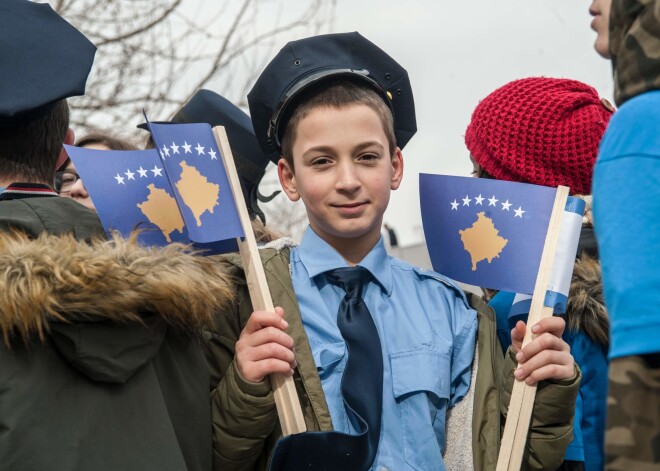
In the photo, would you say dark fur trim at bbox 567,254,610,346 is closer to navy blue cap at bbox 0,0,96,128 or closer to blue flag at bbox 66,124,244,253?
blue flag at bbox 66,124,244,253

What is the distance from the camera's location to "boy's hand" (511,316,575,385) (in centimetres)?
268

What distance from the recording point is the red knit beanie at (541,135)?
3.35m

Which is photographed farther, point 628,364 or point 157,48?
point 157,48

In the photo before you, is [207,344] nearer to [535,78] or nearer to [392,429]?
[392,429]

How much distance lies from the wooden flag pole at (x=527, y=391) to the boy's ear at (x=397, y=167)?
1.87ft

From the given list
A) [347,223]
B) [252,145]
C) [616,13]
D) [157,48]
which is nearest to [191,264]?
[347,223]

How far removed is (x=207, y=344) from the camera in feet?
9.41

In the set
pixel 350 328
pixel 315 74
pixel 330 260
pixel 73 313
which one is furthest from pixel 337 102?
pixel 73 313

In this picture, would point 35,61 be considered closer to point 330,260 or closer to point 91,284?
point 91,284

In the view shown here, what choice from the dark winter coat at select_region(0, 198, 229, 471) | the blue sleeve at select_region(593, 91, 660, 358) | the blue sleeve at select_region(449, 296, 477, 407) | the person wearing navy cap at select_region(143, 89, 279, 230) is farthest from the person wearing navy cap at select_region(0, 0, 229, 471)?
the person wearing navy cap at select_region(143, 89, 279, 230)

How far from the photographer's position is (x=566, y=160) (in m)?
3.34

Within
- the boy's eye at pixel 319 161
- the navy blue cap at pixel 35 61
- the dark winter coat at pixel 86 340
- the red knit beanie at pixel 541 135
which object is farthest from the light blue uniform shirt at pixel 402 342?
the navy blue cap at pixel 35 61

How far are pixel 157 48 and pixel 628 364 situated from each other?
27.3 ft

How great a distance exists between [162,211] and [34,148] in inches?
18.8
